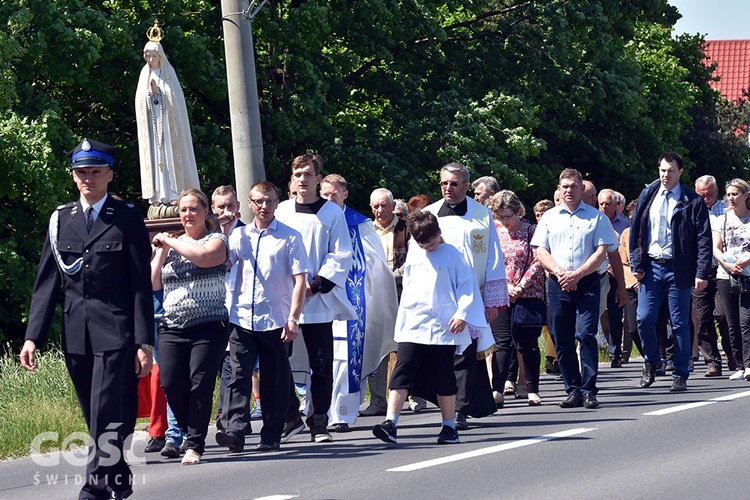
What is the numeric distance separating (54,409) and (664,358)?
292 inches

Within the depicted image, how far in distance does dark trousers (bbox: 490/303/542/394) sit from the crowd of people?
18 millimetres

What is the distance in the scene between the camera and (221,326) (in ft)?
31.5

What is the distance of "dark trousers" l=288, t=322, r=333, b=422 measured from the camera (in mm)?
10617

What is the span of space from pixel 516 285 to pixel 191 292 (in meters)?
4.03

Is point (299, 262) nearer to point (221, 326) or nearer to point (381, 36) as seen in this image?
point (221, 326)

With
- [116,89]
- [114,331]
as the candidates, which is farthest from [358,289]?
[116,89]

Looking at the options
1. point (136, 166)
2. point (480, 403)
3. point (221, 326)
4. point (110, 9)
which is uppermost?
point (110, 9)

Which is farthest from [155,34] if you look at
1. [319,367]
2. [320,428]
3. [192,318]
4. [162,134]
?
[192,318]

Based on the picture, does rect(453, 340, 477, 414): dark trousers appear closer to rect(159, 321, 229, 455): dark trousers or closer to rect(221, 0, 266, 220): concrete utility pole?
rect(159, 321, 229, 455): dark trousers

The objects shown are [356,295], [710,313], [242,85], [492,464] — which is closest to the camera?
[492,464]

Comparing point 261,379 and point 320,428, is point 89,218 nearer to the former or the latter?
point 261,379

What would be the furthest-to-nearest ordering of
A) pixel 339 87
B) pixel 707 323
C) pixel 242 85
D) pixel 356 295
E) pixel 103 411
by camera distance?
pixel 339 87 → pixel 242 85 → pixel 707 323 → pixel 356 295 → pixel 103 411

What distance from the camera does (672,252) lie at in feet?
43.6

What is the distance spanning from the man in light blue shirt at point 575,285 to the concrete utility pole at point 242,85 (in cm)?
415
